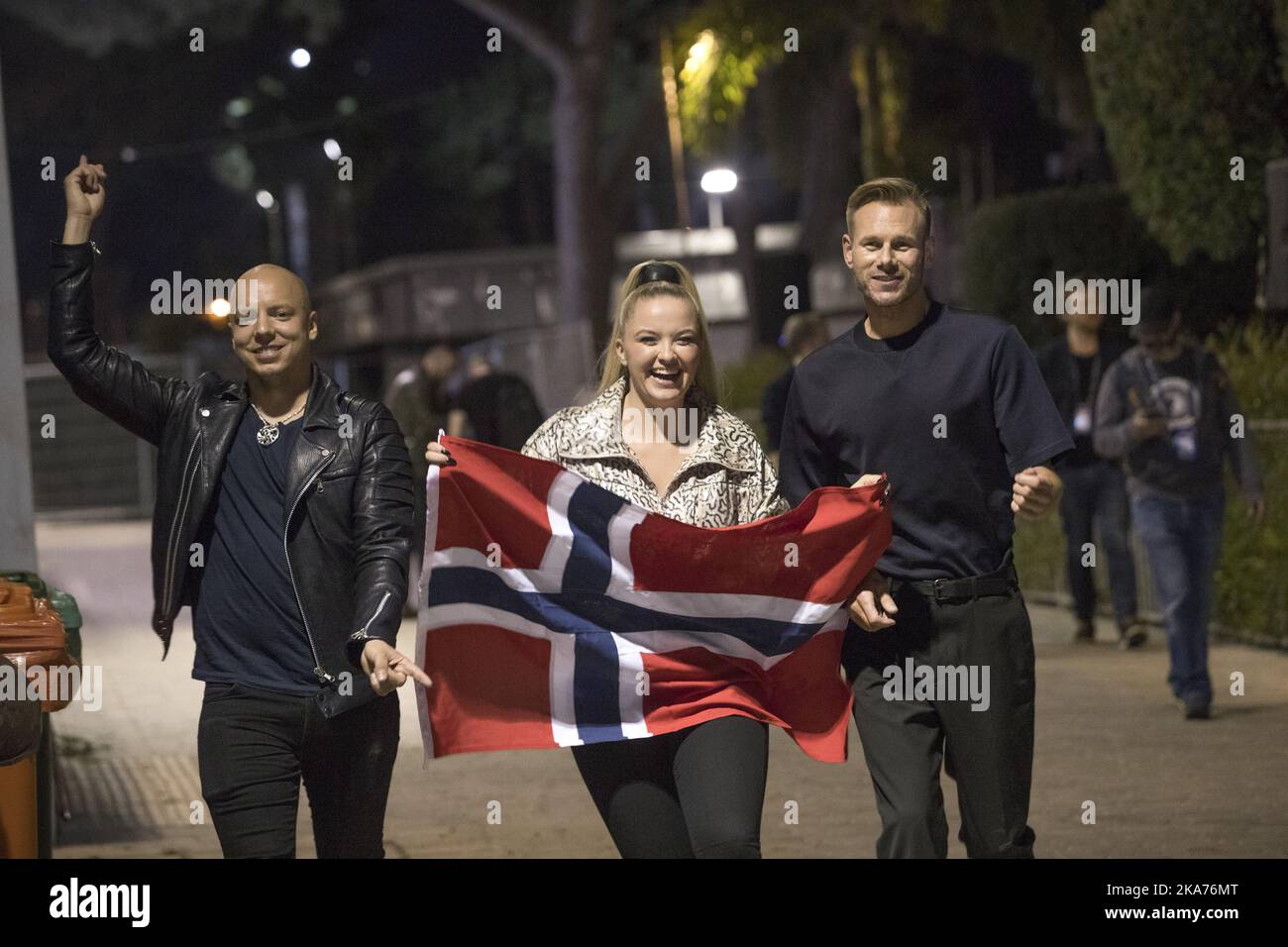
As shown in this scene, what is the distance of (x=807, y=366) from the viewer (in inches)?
222

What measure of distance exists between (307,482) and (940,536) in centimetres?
159

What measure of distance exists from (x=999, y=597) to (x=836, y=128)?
25.1 m

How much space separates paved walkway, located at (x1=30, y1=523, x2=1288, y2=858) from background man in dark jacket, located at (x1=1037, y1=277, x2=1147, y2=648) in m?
0.42

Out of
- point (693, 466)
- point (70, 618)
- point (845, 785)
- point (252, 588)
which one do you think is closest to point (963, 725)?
point (693, 466)

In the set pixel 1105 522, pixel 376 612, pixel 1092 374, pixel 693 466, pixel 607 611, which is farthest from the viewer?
pixel 1105 522

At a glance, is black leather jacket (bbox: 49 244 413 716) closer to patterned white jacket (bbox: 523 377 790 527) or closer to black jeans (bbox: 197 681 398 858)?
black jeans (bbox: 197 681 398 858)

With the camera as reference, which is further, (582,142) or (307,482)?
(582,142)

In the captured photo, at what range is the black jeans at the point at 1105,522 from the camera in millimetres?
13141

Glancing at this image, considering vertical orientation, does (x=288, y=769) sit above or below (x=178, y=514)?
below

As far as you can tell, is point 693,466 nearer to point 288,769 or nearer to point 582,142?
point 288,769

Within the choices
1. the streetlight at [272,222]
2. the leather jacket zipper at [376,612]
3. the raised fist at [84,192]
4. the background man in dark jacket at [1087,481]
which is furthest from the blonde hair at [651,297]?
the streetlight at [272,222]

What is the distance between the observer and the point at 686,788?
17.3 feet
